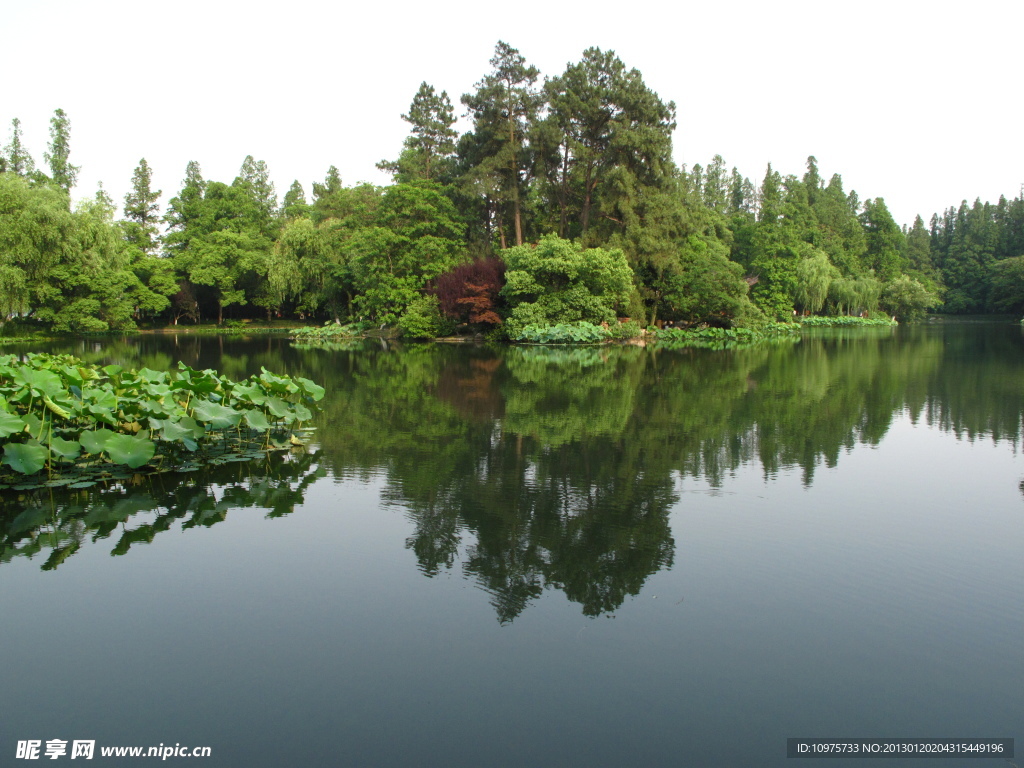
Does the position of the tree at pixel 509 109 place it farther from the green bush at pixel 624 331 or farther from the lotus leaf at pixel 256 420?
the lotus leaf at pixel 256 420

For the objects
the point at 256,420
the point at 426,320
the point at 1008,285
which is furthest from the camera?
the point at 1008,285

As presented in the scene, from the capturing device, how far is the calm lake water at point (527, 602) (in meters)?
2.95

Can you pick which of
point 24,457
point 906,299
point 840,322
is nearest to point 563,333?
point 24,457

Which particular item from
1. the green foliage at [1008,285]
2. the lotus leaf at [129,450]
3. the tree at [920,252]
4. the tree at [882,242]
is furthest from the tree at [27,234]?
the tree at [920,252]

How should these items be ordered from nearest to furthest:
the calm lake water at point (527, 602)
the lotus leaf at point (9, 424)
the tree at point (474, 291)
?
1. the calm lake water at point (527, 602)
2. the lotus leaf at point (9, 424)
3. the tree at point (474, 291)

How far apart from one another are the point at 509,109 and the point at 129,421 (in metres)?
27.6

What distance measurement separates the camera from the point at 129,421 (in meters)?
7.14

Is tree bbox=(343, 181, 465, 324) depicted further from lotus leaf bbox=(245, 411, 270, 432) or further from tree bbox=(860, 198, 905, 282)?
tree bbox=(860, 198, 905, 282)

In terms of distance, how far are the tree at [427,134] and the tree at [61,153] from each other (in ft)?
69.3

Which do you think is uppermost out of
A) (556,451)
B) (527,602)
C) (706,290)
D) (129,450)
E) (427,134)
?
(427,134)

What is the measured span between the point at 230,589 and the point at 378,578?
0.88 metres

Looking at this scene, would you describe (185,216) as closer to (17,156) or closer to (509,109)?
(17,156)

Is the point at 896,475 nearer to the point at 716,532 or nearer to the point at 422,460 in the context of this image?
the point at 716,532

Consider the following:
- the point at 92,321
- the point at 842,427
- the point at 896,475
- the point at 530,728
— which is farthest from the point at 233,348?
the point at 530,728
